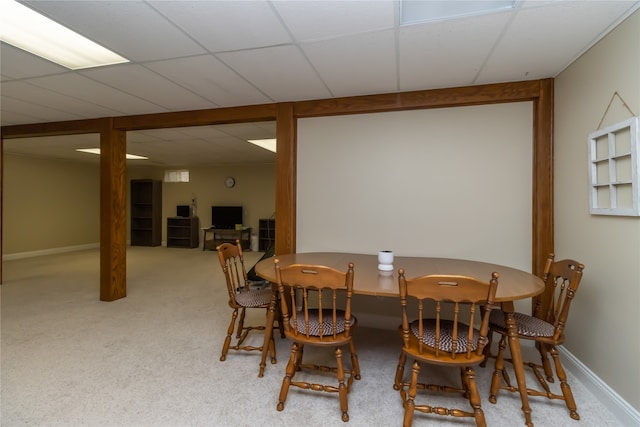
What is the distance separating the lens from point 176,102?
3.07 meters

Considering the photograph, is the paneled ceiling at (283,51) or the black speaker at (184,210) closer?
the paneled ceiling at (283,51)

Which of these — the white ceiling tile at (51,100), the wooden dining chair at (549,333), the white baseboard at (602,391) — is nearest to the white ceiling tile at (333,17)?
the wooden dining chair at (549,333)

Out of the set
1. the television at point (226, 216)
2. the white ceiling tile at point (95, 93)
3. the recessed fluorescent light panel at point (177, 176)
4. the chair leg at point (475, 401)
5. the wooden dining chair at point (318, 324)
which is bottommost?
the chair leg at point (475, 401)

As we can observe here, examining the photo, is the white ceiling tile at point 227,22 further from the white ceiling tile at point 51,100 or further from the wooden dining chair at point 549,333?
the wooden dining chair at point 549,333

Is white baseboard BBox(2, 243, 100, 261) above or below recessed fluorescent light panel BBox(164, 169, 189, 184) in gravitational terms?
below

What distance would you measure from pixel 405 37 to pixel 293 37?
2.31 ft

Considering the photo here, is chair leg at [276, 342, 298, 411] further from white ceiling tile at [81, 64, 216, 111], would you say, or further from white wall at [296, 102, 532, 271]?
white ceiling tile at [81, 64, 216, 111]

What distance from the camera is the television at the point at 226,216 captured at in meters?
8.00

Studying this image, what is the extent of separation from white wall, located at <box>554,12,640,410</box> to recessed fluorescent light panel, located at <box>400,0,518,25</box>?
2.60 ft

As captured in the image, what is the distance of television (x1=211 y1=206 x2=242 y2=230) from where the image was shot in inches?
315

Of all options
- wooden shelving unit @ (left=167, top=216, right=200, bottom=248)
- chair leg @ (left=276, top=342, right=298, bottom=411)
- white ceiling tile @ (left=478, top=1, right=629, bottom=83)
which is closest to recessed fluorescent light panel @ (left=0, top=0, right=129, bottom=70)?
chair leg @ (left=276, top=342, right=298, bottom=411)

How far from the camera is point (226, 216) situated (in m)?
8.05

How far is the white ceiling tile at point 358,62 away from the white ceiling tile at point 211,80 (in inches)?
28.0

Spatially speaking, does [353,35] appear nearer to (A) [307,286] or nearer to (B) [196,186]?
(A) [307,286]
